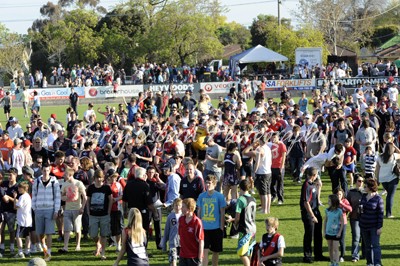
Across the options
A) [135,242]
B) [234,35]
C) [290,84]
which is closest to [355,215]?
[135,242]

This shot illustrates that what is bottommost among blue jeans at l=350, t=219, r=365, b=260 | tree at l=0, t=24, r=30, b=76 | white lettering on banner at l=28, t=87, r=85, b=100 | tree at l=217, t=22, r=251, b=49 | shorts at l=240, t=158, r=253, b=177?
blue jeans at l=350, t=219, r=365, b=260

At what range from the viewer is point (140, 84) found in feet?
149

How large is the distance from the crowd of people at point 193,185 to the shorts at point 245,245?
0.02 m

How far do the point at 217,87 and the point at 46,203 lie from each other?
33.9 metres

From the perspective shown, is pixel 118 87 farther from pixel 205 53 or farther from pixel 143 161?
pixel 143 161

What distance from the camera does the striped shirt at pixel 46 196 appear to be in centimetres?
1218

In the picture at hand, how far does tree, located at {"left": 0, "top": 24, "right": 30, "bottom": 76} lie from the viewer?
244ft

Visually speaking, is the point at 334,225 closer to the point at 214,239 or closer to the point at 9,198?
the point at 214,239

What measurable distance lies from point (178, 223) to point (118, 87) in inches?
1380

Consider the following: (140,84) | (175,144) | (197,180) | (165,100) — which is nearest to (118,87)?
(140,84)

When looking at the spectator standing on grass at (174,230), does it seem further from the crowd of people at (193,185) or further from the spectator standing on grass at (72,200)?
the spectator standing on grass at (72,200)

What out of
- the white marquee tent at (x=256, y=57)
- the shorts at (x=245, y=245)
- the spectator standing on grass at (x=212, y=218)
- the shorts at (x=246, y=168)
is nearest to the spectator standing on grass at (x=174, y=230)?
the spectator standing on grass at (x=212, y=218)

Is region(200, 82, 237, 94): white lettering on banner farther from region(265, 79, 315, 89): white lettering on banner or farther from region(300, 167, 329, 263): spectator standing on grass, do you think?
region(300, 167, 329, 263): spectator standing on grass

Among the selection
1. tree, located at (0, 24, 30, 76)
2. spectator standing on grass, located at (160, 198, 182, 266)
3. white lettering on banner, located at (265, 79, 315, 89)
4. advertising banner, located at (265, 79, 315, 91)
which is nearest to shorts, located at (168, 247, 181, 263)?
spectator standing on grass, located at (160, 198, 182, 266)
